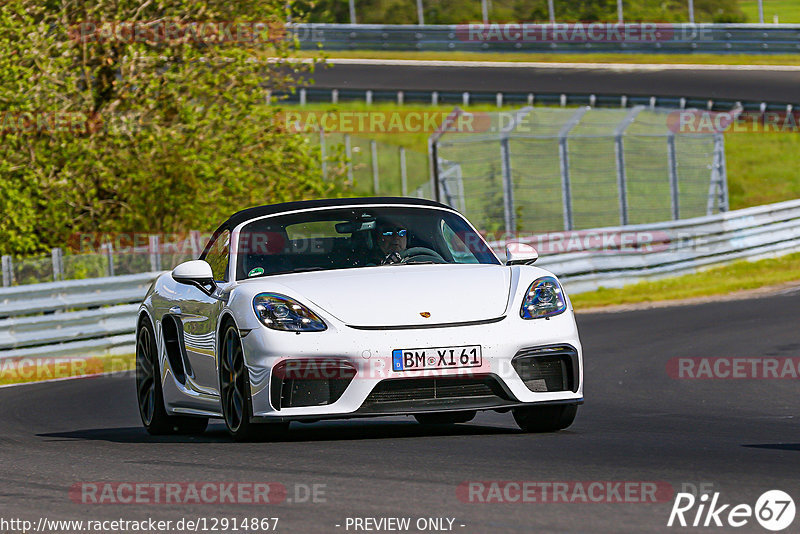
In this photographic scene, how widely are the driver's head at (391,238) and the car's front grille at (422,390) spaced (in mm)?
1285

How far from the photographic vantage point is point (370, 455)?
7.47 m

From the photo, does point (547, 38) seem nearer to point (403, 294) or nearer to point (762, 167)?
point (762, 167)

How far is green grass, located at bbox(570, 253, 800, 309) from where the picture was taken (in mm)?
21297

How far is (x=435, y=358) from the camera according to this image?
7715mm

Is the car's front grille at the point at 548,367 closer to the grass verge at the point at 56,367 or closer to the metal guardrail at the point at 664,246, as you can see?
the grass verge at the point at 56,367

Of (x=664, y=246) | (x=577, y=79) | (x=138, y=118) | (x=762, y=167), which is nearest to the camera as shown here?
(x=664, y=246)

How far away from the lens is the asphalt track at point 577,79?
131 feet

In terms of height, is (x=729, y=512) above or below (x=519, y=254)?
below

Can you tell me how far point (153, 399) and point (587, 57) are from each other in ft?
130

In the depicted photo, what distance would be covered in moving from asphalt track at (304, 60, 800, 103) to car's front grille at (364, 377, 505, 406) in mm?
30922

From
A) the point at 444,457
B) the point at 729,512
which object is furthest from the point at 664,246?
the point at 729,512

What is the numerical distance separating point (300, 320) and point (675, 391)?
Result: 4.49 meters

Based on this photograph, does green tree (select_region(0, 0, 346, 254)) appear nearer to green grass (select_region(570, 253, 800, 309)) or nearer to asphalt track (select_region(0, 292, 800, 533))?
green grass (select_region(570, 253, 800, 309))

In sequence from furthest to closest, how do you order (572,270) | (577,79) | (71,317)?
(577,79) → (572,270) → (71,317)
